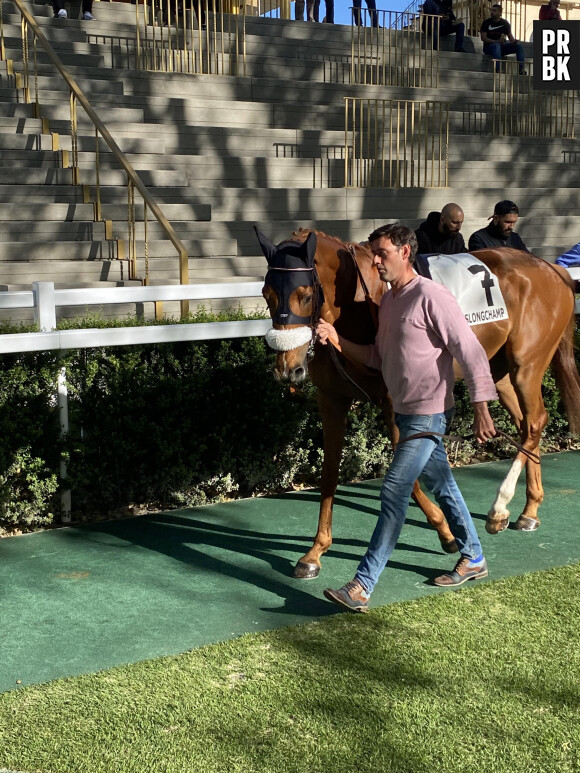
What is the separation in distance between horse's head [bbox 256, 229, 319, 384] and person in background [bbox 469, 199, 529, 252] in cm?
347

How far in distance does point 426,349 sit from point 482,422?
42 cm

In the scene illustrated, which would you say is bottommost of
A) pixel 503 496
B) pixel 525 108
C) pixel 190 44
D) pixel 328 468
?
pixel 503 496

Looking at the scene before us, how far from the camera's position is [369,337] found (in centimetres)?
558

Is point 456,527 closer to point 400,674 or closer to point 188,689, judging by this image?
point 400,674

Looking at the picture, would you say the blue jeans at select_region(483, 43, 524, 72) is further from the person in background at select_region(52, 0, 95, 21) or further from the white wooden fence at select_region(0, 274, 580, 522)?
the white wooden fence at select_region(0, 274, 580, 522)

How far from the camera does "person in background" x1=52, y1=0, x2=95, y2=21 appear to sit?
15.6 meters

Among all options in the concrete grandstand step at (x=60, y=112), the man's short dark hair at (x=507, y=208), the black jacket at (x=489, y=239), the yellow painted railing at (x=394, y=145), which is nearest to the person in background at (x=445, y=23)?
the yellow painted railing at (x=394, y=145)

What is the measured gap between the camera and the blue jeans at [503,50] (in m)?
20.5

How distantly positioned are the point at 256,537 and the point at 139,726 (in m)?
2.53

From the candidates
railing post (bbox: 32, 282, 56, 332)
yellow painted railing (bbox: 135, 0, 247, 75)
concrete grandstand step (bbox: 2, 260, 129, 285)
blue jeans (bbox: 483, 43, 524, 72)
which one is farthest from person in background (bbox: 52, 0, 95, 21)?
railing post (bbox: 32, 282, 56, 332)

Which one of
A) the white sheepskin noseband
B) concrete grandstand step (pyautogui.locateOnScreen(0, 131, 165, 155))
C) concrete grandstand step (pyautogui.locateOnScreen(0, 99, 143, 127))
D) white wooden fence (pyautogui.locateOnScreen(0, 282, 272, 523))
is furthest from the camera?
concrete grandstand step (pyautogui.locateOnScreen(0, 99, 143, 127))

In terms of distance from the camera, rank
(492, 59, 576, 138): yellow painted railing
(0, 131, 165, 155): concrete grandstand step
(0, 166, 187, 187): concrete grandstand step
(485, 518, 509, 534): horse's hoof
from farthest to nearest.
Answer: (492, 59, 576, 138): yellow painted railing
(0, 131, 165, 155): concrete grandstand step
(0, 166, 187, 187): concrete grandstand step
(485, 518, 509, 534): horse's hoof

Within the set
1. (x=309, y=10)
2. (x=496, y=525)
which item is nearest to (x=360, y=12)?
Result: (x=309, y=10)

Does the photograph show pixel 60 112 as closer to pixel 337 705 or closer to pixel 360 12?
pixel 360 12
